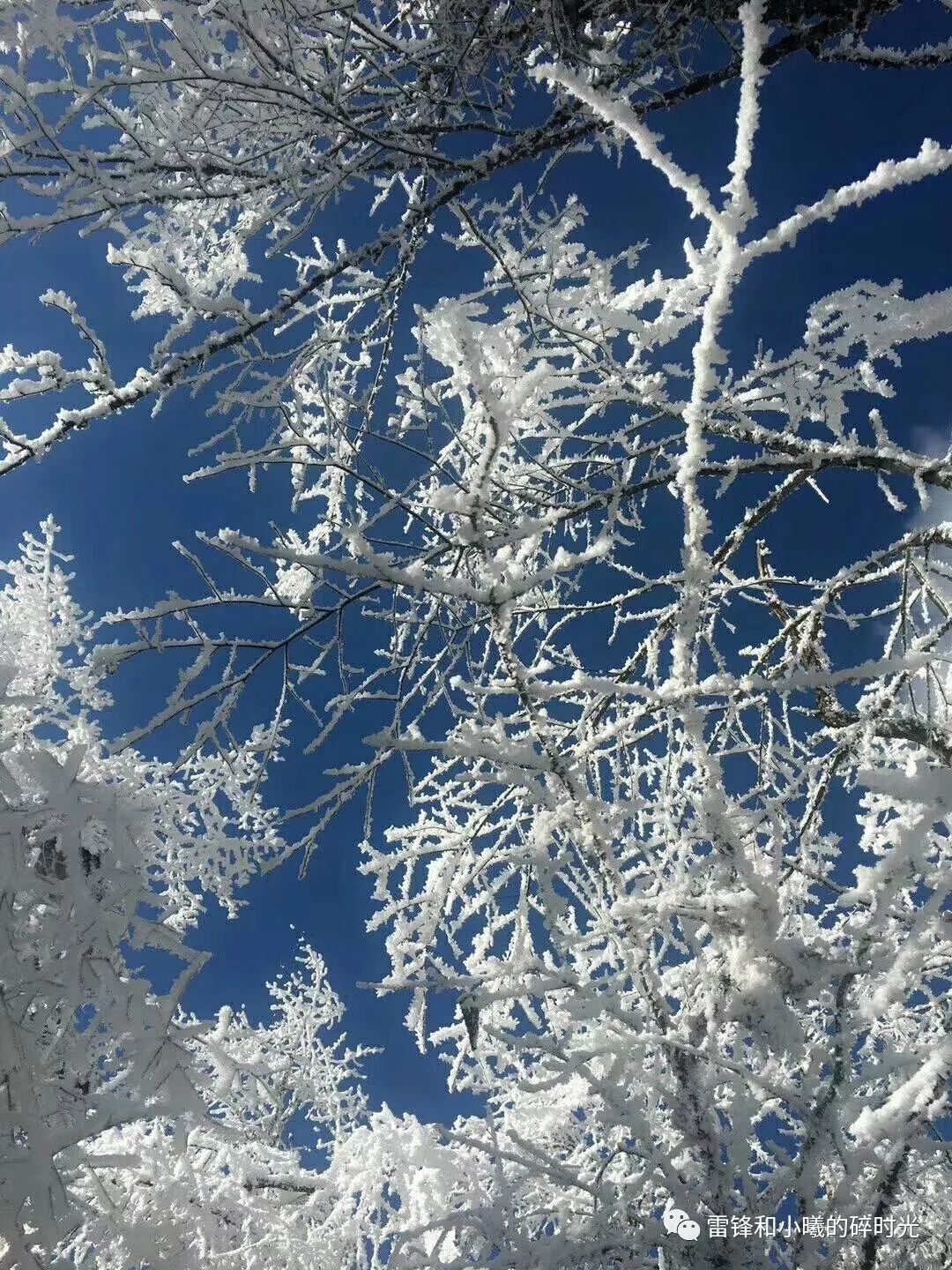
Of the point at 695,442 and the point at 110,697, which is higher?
the point at 110,697

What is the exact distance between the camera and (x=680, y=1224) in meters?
1.49

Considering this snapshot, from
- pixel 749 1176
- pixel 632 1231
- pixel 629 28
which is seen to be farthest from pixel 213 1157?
pixel 629 28

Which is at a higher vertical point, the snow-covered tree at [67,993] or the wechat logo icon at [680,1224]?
the snow-covered tree at [67,993]

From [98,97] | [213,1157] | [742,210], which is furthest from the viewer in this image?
[213,1157]

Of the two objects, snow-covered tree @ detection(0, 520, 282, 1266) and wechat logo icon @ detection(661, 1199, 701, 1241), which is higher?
snow-covered tree @ detection(0, 520, 282, 1266)

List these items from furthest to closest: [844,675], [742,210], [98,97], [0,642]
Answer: [0,642]
[98,97]
[844,675]
[742,210]

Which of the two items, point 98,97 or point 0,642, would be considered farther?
point 0,642

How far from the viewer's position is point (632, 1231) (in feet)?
5.29

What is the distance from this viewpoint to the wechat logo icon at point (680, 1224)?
4.85 feet

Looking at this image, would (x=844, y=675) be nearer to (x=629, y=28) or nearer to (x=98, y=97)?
(x=98, y=97)

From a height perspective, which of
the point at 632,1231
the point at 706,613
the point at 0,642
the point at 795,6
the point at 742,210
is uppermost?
the point at 0,642

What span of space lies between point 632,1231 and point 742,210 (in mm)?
2055

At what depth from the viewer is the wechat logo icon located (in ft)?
4.85

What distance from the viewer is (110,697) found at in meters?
7.80
